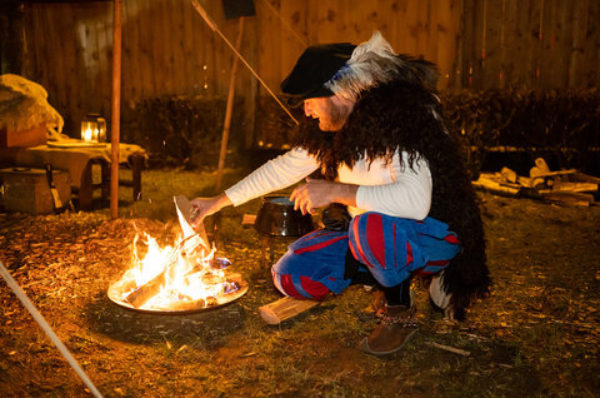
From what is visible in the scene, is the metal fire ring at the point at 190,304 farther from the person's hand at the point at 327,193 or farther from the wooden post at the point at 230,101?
the wooden post at the point at 230,101

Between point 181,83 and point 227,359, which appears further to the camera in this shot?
point 181,83

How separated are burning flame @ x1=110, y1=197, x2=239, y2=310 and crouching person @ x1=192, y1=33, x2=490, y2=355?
0.55 m

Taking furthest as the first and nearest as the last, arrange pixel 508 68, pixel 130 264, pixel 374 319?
pixel 508 68
pixel 130 264
pixel 374 319

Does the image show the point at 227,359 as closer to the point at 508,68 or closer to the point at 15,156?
the point at 15,156

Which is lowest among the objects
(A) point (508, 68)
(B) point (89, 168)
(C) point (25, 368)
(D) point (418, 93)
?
(C) point (25, 368)

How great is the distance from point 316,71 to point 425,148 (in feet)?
2.12

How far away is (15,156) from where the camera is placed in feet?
20.5

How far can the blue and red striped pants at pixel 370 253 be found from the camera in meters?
2.84

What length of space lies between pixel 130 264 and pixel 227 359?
1661 millimetres

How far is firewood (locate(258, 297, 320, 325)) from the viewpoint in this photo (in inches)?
135

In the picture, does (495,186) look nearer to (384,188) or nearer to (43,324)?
(384,188)

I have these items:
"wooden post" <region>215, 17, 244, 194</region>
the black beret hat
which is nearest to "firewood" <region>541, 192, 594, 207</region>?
"wooden post" <region>215, 17, 244, 194</region>

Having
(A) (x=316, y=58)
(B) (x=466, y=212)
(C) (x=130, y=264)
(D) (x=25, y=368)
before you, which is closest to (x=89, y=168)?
(C) (x=130, y=264)

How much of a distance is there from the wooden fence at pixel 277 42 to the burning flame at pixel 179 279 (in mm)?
3746
